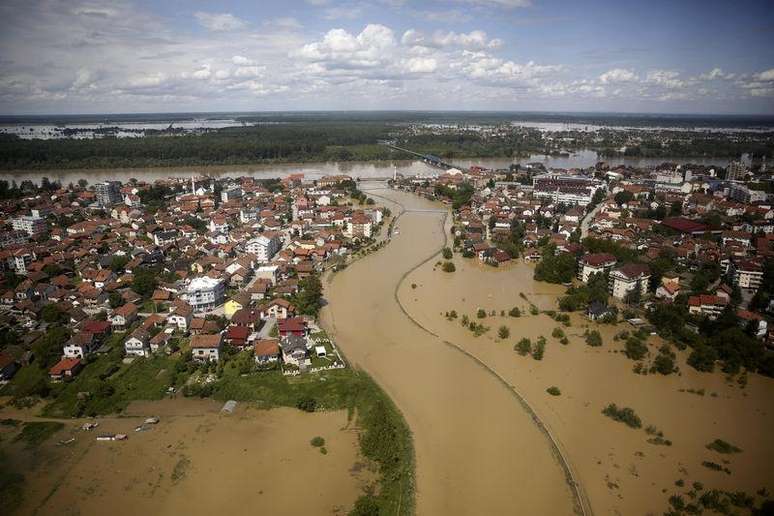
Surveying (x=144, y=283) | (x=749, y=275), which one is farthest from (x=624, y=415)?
(x=144, y=283)

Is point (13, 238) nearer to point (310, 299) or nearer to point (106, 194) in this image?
point (106, 194)

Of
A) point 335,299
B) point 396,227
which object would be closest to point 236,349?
point 335,299

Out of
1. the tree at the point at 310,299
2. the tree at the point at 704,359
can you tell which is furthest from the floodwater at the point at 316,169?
the tree at the point at 704,359

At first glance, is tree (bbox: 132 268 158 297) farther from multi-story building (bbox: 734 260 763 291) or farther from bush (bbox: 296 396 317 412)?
multi-story building (bbox: 734 260 763 291)

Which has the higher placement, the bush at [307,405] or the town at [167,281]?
the town at [167,281]

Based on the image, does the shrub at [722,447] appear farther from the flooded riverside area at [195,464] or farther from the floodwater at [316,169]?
the floodwater at [316,169]

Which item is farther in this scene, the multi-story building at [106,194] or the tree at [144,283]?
the multi-story building at [106,194]

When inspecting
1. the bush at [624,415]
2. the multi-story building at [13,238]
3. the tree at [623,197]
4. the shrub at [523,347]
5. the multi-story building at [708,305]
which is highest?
the tree at [623,197]

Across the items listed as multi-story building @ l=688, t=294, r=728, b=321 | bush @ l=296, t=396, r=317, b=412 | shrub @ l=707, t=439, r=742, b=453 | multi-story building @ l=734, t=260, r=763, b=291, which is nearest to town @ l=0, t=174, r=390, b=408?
bush @ l=296, t=396, r=317, b=412
